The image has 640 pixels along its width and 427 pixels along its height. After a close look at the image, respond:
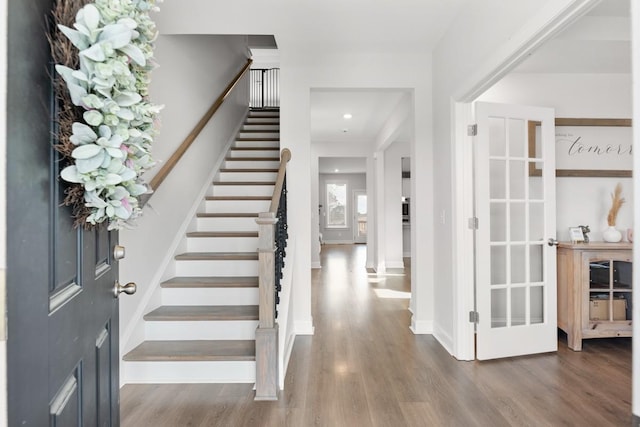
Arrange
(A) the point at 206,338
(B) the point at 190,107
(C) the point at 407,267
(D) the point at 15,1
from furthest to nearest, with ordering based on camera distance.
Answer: (C) the point at 407,267 < (B) the point at 190,107 < (A) the point at 206,338 < (D) the point at 15,1

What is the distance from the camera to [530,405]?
2.05 m

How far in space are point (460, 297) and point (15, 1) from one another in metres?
2.84

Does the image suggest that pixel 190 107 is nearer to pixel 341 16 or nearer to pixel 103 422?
pixel 341 16

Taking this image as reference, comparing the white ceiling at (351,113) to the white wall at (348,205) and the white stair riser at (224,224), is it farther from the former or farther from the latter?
the white wall at (348,205)

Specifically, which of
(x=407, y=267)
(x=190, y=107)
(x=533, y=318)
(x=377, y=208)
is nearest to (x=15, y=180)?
(x=190, y=107)

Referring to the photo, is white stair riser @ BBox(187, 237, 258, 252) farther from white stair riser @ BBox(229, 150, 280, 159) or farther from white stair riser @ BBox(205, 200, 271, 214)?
white stair riser @ BBox(229, 150, 280, 159)

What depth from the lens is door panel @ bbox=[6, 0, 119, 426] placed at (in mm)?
570

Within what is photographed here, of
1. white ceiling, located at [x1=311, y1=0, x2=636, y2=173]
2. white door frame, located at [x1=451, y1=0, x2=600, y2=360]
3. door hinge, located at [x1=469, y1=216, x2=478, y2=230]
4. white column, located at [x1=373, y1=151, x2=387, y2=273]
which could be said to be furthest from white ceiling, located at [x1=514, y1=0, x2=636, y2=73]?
white column, located at [x1=373, y1=151, x2=387, y2=273]

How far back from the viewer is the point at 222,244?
10.4ft

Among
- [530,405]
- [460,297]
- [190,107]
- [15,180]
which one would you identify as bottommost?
[530,405]

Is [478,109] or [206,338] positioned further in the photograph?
[478,109]

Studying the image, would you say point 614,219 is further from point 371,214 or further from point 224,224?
point 371,214

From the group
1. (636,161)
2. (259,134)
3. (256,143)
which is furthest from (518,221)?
(259,134)

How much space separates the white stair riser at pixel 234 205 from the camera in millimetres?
3678
